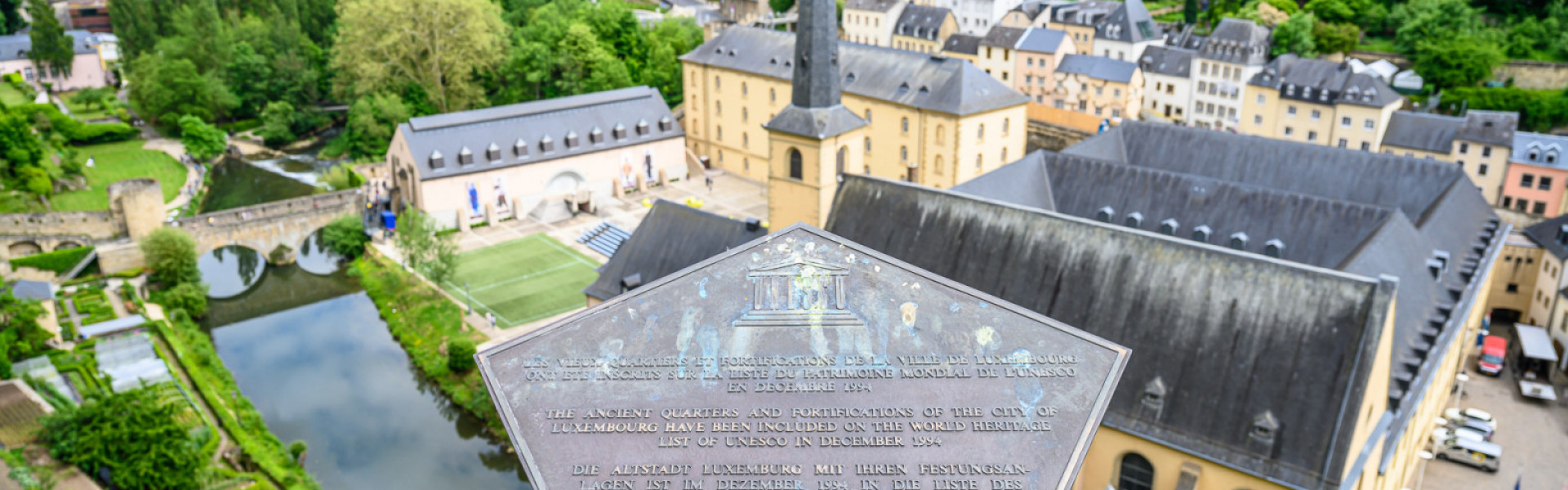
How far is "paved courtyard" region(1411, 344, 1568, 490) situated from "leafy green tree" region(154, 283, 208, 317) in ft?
192

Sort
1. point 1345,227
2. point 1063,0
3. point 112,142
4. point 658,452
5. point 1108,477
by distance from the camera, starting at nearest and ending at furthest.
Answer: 1. point 658,452
2. point 1108,477
3. point 1345,227
4. point 112,142
5. point 1063,0

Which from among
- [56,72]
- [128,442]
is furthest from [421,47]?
[128,442]

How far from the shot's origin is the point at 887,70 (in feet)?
231

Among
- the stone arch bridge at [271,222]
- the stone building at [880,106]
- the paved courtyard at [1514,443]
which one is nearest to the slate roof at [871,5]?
the stone building at [880,106]

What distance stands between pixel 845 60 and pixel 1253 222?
36812 millimetres

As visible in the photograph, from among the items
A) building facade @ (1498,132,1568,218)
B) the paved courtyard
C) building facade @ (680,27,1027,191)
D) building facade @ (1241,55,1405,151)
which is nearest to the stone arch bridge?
building facade @ (680,27,1027,191)

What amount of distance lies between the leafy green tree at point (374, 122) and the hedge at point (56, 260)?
27.8 metres

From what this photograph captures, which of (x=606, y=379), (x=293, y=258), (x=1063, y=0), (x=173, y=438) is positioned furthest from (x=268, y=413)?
(x=1063, y=0)

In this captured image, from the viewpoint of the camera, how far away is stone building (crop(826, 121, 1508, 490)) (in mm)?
27734

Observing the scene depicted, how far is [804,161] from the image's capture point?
4375 cm

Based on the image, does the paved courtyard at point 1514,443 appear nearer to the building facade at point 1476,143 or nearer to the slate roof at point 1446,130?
the building facade at point 1476,143

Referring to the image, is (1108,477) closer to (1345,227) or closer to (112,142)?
(1345,227)

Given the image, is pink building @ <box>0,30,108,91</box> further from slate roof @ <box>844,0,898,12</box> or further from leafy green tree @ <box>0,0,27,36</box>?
slate roof @ <box>844,0,898,12</box>

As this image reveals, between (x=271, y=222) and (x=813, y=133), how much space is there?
1593 inches
